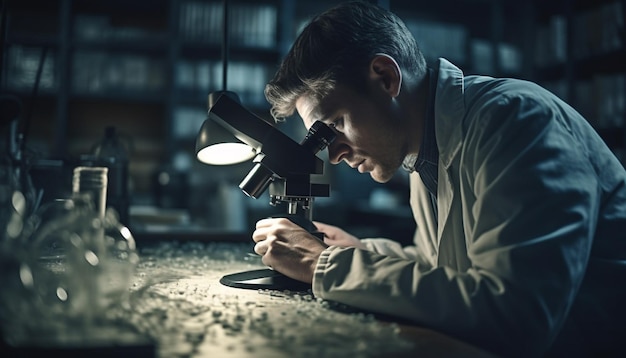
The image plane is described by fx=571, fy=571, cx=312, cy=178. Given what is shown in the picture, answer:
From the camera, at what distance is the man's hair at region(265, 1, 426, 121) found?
1.31 meters

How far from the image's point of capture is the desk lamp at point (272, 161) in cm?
117

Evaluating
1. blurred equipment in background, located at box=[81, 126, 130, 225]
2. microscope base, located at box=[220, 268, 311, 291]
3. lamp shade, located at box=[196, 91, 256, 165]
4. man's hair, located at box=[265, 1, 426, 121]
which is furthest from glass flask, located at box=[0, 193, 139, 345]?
blurred equipment in background, located at box=[81, 126, 130, 225]

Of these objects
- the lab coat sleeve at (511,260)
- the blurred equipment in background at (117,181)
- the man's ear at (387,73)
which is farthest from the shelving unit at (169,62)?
the lab coat sleeve at (511,260)

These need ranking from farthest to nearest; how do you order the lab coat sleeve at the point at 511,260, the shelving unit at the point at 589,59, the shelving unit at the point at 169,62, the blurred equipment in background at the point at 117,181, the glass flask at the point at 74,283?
1. the shelving unit at the point at 169,62
2. the shelving unit at the point at 589,59
3. the blurred equipment in background at the point at 117,181
4. the lab coat sleeve at the point at 511,260
5. the glass flask at the point at 74,283

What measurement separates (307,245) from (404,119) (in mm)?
457

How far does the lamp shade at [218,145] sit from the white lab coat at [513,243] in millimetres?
371

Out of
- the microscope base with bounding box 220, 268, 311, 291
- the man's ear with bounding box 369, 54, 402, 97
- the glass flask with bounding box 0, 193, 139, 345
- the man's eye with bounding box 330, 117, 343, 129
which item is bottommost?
the microscope base with bounding box 220, 268, 311, 291

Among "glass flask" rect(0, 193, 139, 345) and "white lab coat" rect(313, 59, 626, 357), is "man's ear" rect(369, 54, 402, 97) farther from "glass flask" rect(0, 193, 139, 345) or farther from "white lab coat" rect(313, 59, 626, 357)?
"glass flask" rect(0, 193, 139, 345)

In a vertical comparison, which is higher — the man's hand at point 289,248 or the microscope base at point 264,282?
the man's hand at point 289,248

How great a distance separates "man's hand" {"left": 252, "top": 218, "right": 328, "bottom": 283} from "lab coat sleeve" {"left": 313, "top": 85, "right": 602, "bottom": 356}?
70 mm

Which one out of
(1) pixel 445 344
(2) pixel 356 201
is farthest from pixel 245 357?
(2) pixel 356 201

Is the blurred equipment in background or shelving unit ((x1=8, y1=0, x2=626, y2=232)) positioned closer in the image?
the blurred equipment in background

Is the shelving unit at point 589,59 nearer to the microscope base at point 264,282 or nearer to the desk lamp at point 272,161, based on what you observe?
the desk lamp at point 272,161

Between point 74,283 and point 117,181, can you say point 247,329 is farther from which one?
point 117,181
